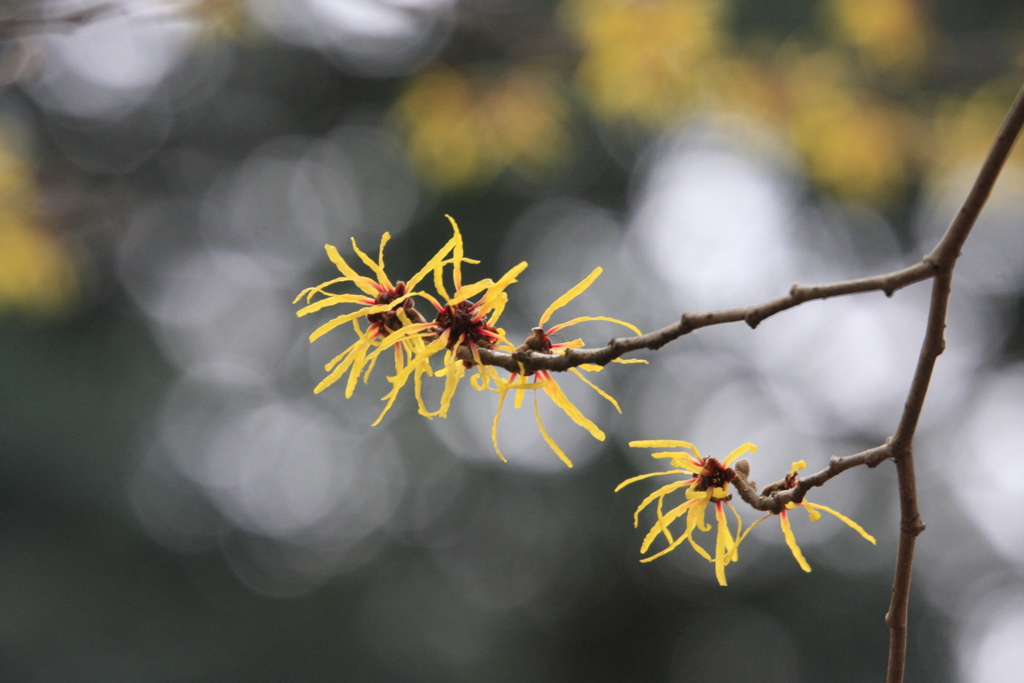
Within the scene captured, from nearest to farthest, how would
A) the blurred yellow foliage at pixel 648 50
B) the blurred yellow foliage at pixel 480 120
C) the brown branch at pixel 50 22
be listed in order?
the brown branch at pixel 50 22 → the blurred yellow foliage at pixel 648 50 → the blurred yellow foliage at pixel 480 120

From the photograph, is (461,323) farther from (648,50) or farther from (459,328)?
(648,50)

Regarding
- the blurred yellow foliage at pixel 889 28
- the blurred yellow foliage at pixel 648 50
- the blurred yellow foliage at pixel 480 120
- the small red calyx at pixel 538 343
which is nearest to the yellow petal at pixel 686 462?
the small red calyx at pixel 538 343

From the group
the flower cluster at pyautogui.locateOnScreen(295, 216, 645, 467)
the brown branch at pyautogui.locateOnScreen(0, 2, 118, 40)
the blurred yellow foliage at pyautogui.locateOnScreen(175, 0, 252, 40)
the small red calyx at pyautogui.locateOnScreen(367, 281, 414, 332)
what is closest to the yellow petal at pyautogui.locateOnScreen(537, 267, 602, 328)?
the flower cluster at pyautogui.locateOnScreen(295, 216, 645, 467)

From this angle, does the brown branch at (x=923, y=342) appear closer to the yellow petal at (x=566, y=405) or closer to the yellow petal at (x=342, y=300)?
the yellow petal at (x=566, y=405)

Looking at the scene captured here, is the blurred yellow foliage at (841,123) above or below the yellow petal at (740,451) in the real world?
above

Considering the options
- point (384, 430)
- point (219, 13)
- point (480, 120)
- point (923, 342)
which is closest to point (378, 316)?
point (923, 342)

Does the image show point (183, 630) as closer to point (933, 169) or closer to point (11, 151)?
point (11, 151)

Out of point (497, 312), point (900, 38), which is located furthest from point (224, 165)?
point (497, 312)

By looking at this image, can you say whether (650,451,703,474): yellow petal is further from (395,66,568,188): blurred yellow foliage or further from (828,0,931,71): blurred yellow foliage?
(828,0,931,71): blurred yellow foliage
